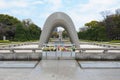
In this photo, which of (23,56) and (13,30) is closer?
(23,56)

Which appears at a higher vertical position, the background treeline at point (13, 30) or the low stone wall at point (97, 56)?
the background treeline at point (13, 30)

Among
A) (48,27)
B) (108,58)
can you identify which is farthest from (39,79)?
(48,27)

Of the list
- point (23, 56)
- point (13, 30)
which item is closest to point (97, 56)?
point (23, 56)

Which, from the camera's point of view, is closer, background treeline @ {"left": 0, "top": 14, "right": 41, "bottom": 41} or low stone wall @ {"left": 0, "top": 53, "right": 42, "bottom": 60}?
low stone wall @ {"left": 0, "top": 53, "right": 42, "bottom": 60}

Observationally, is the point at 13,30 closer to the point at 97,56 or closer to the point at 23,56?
the point at 23,56

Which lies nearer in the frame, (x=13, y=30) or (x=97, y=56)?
(x=97, y=56)

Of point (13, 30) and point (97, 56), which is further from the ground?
point (13, 30)

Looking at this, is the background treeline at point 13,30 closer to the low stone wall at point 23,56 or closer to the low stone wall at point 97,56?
the low stone wall at point 23,56

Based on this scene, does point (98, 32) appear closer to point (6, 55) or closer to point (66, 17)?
point (66, 17)

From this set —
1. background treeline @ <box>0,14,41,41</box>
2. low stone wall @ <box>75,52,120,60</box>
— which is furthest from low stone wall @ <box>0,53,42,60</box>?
background treeline @ <box>0,14,41,41</box>

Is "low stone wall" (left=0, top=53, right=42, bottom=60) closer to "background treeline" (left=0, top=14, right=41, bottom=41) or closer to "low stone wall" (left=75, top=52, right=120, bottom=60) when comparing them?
"low stone wall" (left=75, top=52, right=120, bottom=60)

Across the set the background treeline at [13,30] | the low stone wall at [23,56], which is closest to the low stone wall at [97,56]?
the low stone wall at [23,56]

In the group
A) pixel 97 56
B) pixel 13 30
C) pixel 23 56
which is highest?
pixel 13 30

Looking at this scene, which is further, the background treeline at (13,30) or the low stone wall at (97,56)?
the background treeline at (13,30)
